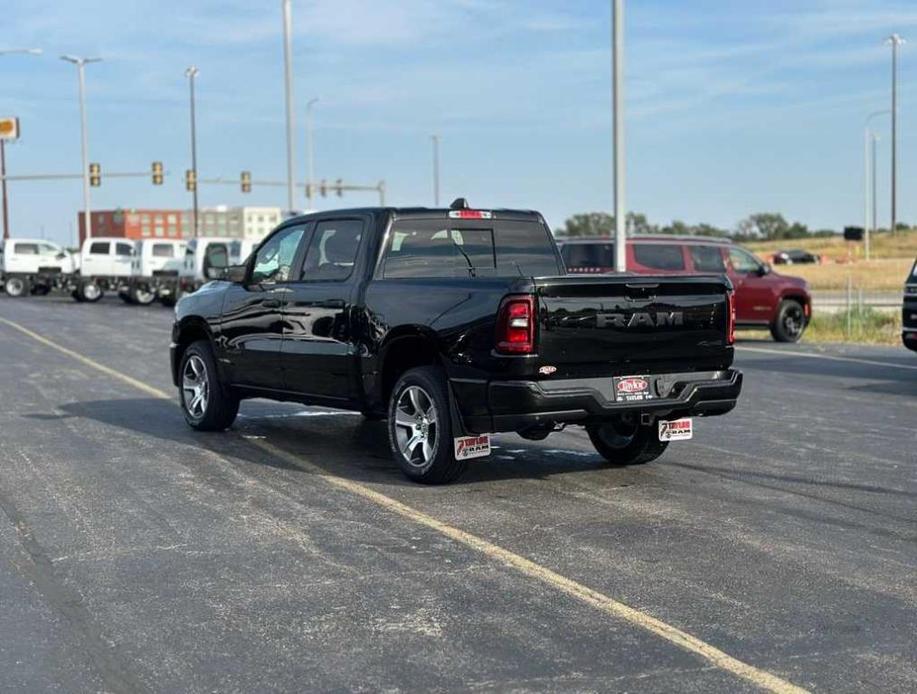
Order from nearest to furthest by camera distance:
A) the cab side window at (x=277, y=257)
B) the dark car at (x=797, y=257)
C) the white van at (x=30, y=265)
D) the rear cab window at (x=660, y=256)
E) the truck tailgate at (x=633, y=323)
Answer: the truck tailgate at (x=633, y=323), the cab side window at (x=277, y=257), the rear cab window at (x=660, y=256), the white van at (x=30, y=265), the dark car at (x=797, y=257)

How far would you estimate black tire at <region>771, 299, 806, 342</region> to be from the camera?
2319 cm

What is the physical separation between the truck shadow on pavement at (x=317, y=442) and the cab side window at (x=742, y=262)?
12.7m

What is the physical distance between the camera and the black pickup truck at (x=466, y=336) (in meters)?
7.71

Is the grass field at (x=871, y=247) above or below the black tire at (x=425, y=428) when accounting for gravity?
above

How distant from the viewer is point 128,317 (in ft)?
106

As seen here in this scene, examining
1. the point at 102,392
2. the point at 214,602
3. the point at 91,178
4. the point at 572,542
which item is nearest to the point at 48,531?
the point at 214,602

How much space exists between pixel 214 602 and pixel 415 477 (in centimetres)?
287

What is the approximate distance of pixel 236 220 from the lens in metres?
118

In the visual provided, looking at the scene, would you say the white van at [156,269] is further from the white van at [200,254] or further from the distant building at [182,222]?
the distant building at [182,222]

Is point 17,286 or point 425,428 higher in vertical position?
point 17,286

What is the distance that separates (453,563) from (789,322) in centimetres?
1826

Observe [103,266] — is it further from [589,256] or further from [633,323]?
[633,323]

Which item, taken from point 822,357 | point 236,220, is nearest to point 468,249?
point 822,357

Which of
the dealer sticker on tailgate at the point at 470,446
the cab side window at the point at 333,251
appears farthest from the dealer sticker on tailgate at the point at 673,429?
the cab side window at the point at 333,251
